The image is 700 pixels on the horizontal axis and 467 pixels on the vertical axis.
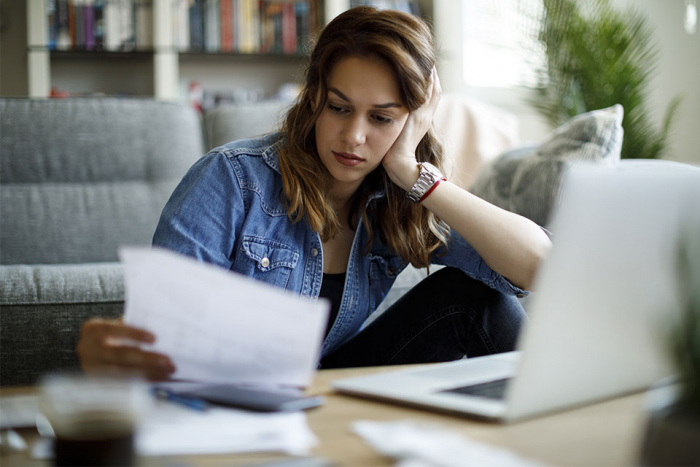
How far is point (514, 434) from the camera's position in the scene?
2.07 feet

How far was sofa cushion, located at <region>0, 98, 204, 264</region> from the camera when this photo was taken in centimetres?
212

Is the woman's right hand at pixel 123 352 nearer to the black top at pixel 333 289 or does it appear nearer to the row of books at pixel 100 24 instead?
the black top at pixel 333 289

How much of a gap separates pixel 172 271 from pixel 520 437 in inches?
12.3

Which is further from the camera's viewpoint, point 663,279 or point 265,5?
point 265,5

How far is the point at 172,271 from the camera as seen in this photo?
0.62 m

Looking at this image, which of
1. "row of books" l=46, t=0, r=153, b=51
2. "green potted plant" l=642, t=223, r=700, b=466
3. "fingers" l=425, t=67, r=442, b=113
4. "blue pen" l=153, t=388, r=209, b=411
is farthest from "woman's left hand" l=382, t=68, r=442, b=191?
"row of books" l=46, t=0, r=153, b=51

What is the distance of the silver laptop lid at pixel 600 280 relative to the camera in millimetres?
587

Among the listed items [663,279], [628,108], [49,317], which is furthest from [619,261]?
[628,108]

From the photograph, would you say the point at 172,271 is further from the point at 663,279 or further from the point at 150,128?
the point at 150,128

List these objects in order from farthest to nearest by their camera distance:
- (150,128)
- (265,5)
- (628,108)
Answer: (265,5) → (628,108) → (150,128)

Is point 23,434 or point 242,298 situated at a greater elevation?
point 242,298

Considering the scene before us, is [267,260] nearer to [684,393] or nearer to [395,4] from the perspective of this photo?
[684,393]

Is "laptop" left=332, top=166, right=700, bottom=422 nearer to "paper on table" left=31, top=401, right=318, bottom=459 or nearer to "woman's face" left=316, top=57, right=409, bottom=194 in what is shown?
"paper on table" left=31, top=401, right=318, bottom=459

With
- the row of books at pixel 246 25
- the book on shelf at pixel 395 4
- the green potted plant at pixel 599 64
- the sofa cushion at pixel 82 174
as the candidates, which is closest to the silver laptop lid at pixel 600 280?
the sofa cushion at pixel 82 174
